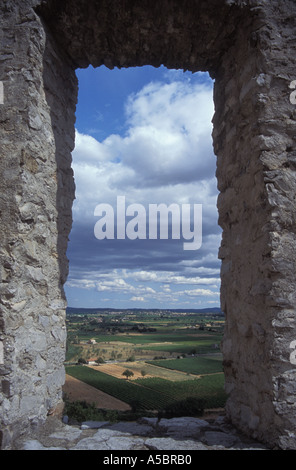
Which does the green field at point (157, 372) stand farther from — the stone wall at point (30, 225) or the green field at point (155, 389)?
the stone wall at point (30, 225)

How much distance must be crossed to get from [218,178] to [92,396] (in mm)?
17912

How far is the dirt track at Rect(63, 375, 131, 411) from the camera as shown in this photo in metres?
17.1

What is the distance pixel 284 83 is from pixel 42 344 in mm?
3228

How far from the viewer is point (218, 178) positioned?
386 centimetres

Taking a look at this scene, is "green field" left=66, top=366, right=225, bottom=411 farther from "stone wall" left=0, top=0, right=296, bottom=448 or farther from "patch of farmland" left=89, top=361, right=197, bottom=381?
"stone wall" left=0, top=0, right=296, bottom=448

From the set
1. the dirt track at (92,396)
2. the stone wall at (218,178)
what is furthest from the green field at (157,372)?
the stone wall at (218,178)

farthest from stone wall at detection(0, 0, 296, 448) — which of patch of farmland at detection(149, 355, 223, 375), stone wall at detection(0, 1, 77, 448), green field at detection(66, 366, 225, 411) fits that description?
patch of farmland at detection(149, 355, 223, 375)

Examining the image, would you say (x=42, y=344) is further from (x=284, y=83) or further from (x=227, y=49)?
(x=227, y=49)

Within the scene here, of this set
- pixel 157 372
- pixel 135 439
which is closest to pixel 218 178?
pixel 135 439

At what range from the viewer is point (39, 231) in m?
3.16

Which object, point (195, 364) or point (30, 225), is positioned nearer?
point (30, 225)

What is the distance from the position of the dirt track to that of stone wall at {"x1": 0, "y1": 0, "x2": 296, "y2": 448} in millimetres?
15244

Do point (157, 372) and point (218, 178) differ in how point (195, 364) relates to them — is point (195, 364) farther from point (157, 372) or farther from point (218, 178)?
point (218, 178)
